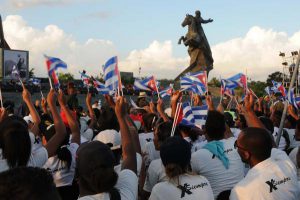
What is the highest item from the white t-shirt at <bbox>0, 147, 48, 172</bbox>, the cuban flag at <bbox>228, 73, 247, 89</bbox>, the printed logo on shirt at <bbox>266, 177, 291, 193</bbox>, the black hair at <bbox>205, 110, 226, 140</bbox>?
the cuban flag at <bbox>228, 73, 247, 89</bbox>

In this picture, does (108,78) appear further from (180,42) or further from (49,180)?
(180,42)

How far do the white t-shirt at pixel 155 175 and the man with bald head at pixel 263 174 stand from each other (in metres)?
0.85

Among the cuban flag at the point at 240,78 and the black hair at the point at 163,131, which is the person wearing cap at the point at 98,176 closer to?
the black hair at the point at 163,131

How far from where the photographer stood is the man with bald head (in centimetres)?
302

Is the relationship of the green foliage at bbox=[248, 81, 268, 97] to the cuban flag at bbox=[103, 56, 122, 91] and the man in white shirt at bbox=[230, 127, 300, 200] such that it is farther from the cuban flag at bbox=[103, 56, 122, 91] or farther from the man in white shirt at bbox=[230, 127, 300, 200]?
the man in white shirt at bbox=[230, 127, 300, 200]

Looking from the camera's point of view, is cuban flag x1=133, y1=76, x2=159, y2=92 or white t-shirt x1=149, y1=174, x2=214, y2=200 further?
cuban flag x1=133, y1=76, x2=159, y2=92

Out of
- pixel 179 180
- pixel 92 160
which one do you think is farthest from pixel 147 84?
pixel 92 160

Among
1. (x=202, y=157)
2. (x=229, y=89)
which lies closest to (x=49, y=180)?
(x=202, y=157)

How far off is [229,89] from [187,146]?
8.71 m

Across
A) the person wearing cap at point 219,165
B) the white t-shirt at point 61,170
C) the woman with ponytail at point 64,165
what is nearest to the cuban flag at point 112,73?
the woman with ponytail at point 64,165

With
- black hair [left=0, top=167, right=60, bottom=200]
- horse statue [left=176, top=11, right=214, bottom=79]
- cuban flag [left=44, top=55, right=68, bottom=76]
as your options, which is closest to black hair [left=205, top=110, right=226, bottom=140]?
black hair [left=0, top=167, right=60, bottom=200]

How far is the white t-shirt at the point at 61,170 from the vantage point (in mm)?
4180

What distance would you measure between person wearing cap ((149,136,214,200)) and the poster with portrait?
35666 mm

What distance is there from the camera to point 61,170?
4.25 metres
